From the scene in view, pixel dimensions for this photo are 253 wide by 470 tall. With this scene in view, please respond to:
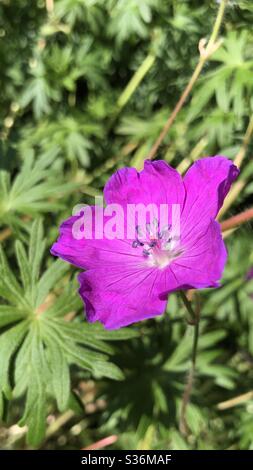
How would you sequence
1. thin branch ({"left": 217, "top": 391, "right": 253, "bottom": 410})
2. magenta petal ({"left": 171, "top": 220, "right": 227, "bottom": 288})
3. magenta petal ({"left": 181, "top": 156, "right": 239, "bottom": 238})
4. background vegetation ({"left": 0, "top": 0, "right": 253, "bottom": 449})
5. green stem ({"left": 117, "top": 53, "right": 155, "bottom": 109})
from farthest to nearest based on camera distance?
green stem ({"left": 117, "top": 53, "right": 155, "bottom": 109}) → thin branch ({"left": 217, "top": 391, "right": 253, "bottom": 410}) → background vegetation ({"left": 0, "top": 0, "right": 253, "bottom": 449}) → magenta petal ({"left": 181, "top": 156, "right": 239, "bottom": 238}) → magenta petal ({"left": 171, "top": 220, "right": 227, "bottom": 288})

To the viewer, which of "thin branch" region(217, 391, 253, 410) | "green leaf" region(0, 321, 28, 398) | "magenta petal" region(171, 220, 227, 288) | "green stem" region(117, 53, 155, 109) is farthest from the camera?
"green stem" region(117, 53, 155, 109)

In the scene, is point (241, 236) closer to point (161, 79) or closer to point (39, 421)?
point (161, 79)

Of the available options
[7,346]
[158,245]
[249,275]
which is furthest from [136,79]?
[7,346]

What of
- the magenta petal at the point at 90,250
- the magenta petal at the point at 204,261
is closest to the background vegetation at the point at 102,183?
the magenta petal at the point at 90,250

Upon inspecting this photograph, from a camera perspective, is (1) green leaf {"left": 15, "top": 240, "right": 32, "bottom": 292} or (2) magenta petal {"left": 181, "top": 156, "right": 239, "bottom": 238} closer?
(2) magenta petal {"left": 181, "top": 156, "right": 239, "bottom": 238}

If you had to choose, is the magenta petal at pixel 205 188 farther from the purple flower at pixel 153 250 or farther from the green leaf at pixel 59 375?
the green leaf at pixel 59 375

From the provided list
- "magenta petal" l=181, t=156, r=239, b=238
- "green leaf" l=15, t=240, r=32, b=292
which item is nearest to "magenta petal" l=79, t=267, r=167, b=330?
"magenta petal" l=181, t=156, r=239, b=238

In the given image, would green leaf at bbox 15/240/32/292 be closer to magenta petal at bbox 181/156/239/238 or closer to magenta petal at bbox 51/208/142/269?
magenta petal at bbox 51/208/142/269
